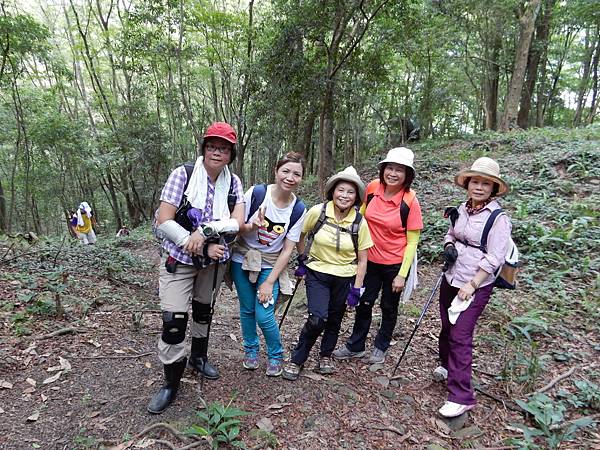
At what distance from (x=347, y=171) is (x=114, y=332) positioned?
129 inches

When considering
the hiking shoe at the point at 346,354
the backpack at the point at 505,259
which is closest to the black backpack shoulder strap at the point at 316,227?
the backpack at the point at 505,259

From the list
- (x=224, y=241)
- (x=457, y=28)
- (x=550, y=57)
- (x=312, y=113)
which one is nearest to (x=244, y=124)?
(x=312, y=113)

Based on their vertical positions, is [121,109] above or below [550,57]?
below

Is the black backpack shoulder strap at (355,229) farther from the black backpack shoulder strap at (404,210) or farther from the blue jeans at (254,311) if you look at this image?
the blue jeans at (254,311)

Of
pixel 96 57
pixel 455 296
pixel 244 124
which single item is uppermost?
pixel 96 57

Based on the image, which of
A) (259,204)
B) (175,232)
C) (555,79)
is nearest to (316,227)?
(259,204)

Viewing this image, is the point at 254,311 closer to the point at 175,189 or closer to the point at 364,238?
the point at 364,238

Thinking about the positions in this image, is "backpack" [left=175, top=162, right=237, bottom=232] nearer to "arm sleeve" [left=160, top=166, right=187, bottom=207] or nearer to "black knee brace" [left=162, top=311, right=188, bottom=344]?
"arm sleeve" [left=160, top=166, right=187, bottom=207]

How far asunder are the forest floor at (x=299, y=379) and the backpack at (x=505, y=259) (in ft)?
3.39

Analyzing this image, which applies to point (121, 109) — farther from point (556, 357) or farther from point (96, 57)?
point (556, 357)

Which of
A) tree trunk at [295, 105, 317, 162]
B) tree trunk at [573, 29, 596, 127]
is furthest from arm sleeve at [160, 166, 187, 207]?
tree trunk at [573, 29, 596, 127]

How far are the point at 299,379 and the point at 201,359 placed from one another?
94 centimetres

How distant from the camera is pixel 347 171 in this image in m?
3.32

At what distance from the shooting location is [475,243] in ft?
10.1
